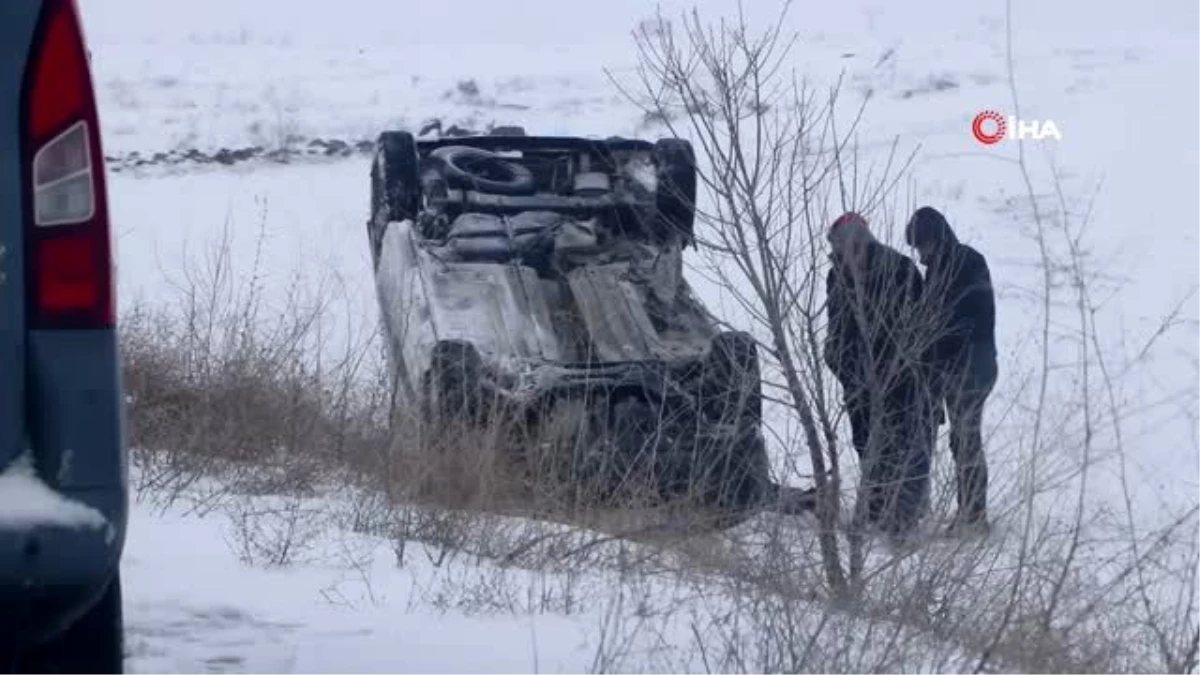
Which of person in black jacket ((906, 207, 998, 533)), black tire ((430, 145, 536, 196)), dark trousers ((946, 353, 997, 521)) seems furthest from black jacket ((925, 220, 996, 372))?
black tire ((430, 145, 536, 196))

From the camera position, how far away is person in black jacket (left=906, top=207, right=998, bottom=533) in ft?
20.0

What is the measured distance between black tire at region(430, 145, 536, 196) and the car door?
7882 mm

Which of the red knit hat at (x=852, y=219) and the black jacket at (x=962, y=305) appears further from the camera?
the black jacket at (x=962, y=305)

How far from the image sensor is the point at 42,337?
2.99m

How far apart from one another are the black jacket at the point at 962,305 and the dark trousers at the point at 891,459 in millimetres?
1184

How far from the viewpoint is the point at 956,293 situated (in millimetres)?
8336

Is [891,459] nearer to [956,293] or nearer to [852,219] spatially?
[852,219]

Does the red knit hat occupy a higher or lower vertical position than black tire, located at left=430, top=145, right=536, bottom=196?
lower

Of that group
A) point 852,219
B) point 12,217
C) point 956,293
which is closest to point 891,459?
point 852,219

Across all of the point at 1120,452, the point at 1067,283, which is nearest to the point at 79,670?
the point at 1120,452

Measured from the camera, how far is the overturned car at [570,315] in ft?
23.3

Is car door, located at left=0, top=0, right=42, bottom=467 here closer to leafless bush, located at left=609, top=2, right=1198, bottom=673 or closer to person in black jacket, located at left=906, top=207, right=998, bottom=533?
leafless bush, located at left=609, top=2, right=1198, bottom=673

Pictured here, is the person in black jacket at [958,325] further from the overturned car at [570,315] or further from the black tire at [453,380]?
the black tire at [453,380]

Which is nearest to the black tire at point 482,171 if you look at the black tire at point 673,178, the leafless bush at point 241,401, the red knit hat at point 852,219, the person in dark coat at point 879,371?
the black tire at point 673,178
